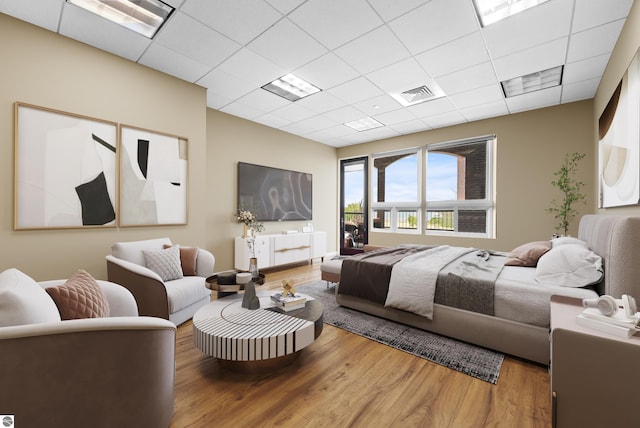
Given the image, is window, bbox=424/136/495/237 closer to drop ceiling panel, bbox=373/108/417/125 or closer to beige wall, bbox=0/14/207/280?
drop ceiling panel, bbox=373/108/417/125

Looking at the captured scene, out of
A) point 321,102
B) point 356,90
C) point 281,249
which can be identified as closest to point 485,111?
point 356,90

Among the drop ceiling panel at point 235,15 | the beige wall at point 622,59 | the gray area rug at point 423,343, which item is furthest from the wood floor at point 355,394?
the drop ceiling panel at point 235,15

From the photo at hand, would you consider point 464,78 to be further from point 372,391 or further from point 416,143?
point 372,391

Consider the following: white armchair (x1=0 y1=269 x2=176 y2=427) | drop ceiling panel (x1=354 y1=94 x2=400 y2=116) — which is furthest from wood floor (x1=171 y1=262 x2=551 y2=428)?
drop ceiling panel (x1=354 y1=94 x2=400 y2=116)

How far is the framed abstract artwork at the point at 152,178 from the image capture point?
313 cm

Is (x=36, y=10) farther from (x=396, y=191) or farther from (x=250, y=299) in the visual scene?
(x=396, y=191)

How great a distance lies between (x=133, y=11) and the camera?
2449 millimetres

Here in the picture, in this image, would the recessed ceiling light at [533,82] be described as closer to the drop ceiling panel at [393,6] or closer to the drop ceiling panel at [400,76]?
the drop ceiling panel at [400,76]

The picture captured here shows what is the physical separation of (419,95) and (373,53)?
1420mm

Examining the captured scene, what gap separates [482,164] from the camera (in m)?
5.11

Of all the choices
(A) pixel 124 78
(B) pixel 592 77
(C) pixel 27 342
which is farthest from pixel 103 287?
(B) pixel 592 77

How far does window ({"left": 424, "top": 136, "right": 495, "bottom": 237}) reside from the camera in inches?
199

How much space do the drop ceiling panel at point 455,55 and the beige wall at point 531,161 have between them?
7.14 feet

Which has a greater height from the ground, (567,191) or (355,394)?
(567,191)
